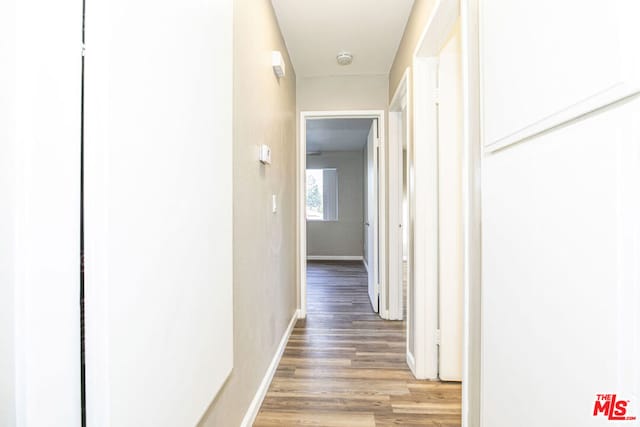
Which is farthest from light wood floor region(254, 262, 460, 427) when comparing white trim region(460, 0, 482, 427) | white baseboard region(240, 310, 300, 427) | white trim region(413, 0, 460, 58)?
white trim region(413, 0, 460, 58)

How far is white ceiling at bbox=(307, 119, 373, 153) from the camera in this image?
5.14 metres

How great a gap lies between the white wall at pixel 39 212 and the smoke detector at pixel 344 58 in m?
2.63

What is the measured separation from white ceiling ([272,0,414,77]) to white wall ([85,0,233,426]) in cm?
134

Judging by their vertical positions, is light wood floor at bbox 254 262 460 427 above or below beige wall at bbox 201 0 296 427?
below

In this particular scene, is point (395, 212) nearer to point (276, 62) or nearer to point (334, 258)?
point (276, 62)

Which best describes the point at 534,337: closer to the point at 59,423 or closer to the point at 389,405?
the point at 59,423

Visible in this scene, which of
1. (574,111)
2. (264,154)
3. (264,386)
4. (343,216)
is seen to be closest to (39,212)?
(574,111)

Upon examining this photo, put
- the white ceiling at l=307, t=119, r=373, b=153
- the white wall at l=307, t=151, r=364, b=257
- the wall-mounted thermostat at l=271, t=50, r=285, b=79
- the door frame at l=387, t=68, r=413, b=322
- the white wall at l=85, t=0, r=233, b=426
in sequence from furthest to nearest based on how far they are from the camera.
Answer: the white wall at l=307, t=151, r=364, b=257 < the white ceiling at l=307, t=119, r=373, b=153 < the door frame at l=387, t=68, r=413, b=322 < the wall-mounted thermostat at l=271, t=50, r=285, b=79 < the white wall at l=85, t=0, r=233, b=426

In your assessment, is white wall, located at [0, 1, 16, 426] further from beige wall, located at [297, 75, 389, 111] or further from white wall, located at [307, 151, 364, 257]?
white wall, located at [307, 151, 364, 257]

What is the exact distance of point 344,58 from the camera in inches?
119

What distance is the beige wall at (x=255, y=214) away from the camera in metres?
1.49

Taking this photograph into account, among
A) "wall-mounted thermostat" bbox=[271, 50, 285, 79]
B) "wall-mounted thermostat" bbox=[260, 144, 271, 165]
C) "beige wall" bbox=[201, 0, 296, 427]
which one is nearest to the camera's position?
"beige wall" bbox=[201, 0, 296, 427]

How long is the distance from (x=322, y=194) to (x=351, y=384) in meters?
5.68

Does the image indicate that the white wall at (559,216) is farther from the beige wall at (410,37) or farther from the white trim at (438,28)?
the beige wall at (410,37)
